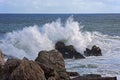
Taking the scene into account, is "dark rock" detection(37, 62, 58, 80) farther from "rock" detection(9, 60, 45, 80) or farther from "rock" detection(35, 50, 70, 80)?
"rock" detection(9, 60, 45, 80)

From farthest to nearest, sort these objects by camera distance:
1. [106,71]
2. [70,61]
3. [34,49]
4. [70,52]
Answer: [34,49] → [70,52] → [70,61] → [106,71]

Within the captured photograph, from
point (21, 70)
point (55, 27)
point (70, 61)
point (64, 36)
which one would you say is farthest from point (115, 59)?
point (21, 70)

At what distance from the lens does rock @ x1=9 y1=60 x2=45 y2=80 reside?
11586 millimetres

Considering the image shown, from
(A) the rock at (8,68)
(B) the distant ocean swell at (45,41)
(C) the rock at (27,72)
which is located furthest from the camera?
(B) the distant ocean swell at (45,41)

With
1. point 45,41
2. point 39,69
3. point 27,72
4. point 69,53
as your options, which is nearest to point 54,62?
point 39,69

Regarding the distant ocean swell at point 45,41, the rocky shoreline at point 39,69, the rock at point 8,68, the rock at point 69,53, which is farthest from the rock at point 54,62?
the distant ocean swell at point 45,41

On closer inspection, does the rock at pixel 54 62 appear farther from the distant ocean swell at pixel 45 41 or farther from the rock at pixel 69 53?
the distant ocean swell at pixel 45 41

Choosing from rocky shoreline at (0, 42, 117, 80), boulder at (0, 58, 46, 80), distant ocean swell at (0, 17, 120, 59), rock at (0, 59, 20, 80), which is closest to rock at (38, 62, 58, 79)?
rocky shoreline at (0, 42, 117, 80)

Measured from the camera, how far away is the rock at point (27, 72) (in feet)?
38.0

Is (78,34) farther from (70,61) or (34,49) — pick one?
(70,61)

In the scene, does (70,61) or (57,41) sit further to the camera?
(57,41)

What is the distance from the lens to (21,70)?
38.3 ft

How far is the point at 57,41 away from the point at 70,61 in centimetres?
529

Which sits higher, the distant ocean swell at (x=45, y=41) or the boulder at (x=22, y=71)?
the boulder at (x=22, y=71)
